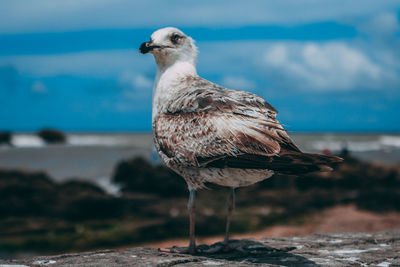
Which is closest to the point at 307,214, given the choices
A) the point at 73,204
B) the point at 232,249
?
the point at 73,204

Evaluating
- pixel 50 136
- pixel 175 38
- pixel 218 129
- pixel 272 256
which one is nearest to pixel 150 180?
pixel 175 38

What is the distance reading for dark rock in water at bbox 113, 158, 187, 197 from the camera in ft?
56.1

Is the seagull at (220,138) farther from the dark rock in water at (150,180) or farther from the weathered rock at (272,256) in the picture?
the dark rock in water at (150,180)

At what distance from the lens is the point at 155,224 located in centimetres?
1377

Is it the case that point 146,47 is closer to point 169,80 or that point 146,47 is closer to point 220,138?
point 169,80

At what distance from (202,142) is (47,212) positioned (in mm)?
11907

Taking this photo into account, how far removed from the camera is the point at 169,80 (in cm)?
545

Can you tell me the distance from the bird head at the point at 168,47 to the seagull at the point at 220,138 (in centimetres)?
39

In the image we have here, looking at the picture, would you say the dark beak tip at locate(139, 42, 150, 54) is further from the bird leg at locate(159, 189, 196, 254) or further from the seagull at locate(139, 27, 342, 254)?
the bird leg at locate(159, 189, 196, 254)

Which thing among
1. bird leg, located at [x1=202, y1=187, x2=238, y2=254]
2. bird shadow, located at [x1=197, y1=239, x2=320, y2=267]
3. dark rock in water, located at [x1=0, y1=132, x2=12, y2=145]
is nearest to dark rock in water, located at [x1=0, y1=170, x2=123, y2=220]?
bird shadow, located at [x1=197, y1=239, x2=320, y2=267]

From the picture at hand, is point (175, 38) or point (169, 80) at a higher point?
point (175, 38)

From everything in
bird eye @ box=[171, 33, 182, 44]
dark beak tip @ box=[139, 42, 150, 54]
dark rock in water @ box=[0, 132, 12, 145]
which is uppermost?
dark rock in water @ box=[0, 132, 12, 145]

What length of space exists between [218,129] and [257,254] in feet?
5.68

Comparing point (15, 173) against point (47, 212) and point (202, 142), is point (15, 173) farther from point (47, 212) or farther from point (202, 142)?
point (202, 142)
